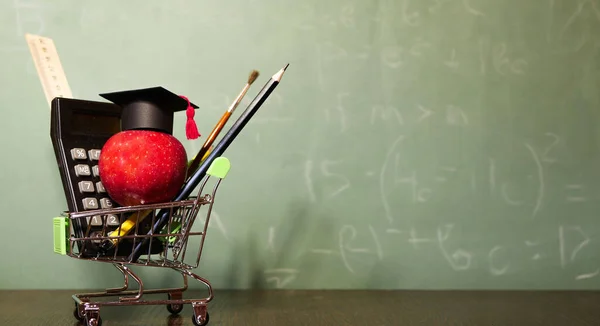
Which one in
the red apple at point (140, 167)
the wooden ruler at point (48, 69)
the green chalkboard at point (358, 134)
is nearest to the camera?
the red apple at point (140, 167)

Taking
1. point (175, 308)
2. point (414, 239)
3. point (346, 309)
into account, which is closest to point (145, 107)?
point (175, 308)

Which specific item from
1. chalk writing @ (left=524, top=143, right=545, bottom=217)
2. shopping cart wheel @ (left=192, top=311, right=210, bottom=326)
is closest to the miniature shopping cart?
shopping cart wheel @ (left=192, top=311, right=210, bottom=326)

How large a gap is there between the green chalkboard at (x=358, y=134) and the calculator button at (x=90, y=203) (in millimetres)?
308

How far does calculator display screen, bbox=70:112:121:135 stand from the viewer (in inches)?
26.6

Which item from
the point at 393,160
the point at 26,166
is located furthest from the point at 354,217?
the point at 26,166

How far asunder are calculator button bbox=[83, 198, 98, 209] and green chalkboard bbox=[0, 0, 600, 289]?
1.01 ft

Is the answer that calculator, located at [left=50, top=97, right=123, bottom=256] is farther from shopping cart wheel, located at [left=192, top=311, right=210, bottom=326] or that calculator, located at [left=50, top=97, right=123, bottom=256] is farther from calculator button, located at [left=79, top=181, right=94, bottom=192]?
shopping cart wheel, located at [left=192, top=311, right=210, bottom=326]

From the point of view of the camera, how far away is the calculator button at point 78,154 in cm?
65

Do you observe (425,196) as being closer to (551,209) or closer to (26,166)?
(551,209)

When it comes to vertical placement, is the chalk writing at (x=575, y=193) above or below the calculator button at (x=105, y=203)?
below

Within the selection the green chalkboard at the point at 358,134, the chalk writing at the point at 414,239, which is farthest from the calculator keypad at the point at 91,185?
the chalk writing at the point at 414,239

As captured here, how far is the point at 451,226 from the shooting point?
1.00 metres

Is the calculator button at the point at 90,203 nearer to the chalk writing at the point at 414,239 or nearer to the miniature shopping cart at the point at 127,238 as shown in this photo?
the miniature shopping cart at the point at 127,238

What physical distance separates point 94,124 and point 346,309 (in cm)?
43
